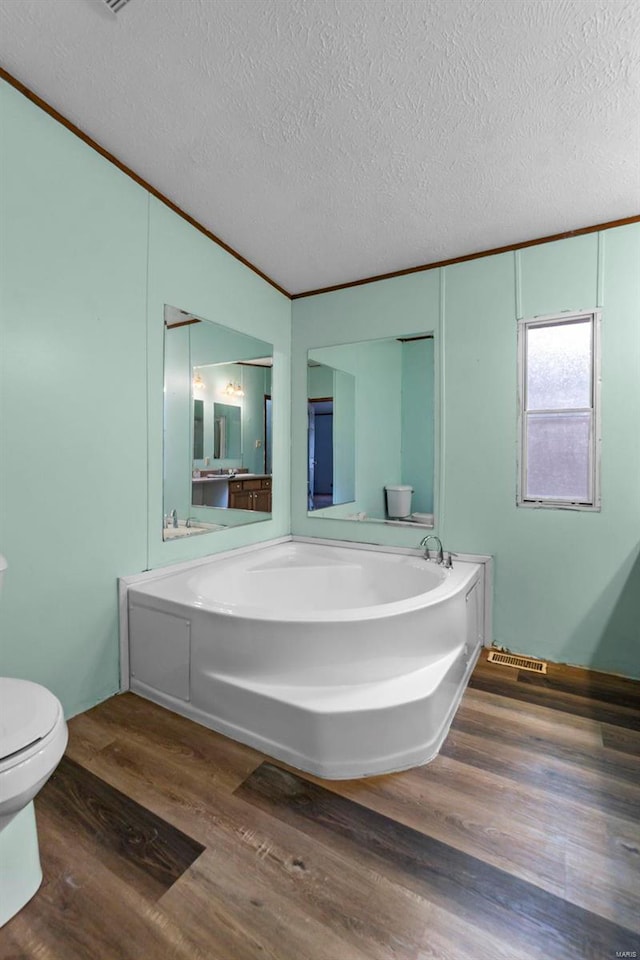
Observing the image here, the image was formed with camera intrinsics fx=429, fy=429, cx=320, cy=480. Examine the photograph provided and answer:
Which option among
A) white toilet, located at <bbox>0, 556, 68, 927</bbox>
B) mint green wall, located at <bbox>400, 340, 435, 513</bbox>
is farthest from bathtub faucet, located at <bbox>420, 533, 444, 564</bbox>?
Answer: white toilet, located at <bbox>0, 556, 68, 927</bbox>

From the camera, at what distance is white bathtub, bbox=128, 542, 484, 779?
1560 millimetres

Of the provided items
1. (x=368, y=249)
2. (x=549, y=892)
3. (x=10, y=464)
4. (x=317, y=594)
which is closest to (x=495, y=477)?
(x=317, y=594)

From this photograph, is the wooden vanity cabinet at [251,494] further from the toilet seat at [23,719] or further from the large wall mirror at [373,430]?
the toilet seat at [23,719]

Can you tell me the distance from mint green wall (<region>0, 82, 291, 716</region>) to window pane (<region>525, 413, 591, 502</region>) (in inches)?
81.9

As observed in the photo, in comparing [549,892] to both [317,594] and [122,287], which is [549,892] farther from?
[122,287]

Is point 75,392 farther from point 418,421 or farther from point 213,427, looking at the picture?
point 418,421

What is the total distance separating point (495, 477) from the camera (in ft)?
8.41

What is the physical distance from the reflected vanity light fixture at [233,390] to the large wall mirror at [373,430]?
57cm

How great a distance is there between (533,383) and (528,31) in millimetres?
1538

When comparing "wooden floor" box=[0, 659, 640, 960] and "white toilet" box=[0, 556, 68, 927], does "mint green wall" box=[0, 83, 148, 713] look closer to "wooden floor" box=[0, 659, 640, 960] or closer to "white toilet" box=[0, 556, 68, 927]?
"wooden floor" box=[0, 659, 640, 960]

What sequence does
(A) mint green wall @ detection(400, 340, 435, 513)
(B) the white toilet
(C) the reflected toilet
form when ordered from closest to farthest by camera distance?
1. (B) the white toilet
2. (A) mint green wall @ detection(400, 340, 435, 513)
3. (C) the reflected toilet

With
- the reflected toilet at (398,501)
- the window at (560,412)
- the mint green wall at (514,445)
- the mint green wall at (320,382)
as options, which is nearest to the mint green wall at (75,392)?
the mint green wall at (320,382)

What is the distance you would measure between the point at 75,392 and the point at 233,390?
3.66 ft

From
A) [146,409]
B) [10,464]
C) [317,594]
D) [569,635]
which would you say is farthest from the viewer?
[317,594]
